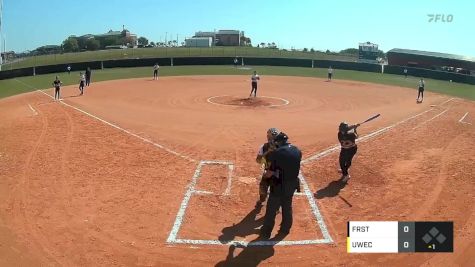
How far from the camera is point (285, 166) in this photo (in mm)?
8578

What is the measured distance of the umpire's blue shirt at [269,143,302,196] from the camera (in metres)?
8.56

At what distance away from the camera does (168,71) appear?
5022 cm

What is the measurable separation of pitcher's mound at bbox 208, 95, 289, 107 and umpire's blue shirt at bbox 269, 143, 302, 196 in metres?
17.9

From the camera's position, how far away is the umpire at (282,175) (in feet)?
28.1

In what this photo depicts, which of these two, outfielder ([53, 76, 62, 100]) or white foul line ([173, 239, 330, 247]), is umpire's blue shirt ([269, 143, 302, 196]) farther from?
outfielder ([53, 76, 62, 100])

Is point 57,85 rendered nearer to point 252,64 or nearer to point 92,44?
point 252,64

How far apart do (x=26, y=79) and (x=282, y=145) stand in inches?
1613

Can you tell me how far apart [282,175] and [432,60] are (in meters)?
61.5

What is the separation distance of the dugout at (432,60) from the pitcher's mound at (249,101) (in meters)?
39.1

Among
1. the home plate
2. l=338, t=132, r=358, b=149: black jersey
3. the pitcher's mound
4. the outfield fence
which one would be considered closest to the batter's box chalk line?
the home plate
